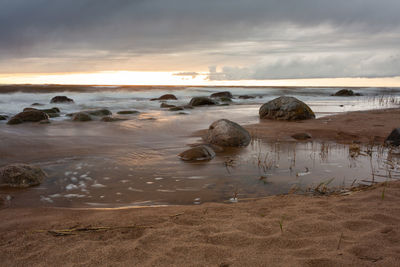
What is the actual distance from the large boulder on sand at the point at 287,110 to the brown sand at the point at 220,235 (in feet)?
27.6

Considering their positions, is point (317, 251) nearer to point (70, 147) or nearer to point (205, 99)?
point (70, 147)

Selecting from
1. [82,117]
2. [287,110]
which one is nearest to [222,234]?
[287,110]

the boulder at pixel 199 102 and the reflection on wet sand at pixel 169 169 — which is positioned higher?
the boulder at pixel 199 102

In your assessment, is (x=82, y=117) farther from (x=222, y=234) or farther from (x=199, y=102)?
(x=222, y=234)

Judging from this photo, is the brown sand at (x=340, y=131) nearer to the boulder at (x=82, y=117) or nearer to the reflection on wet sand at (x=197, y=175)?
the reflection on wet sand at (x=197, y=175)

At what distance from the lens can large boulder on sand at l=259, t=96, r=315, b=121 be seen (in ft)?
39.0

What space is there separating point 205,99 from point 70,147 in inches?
575

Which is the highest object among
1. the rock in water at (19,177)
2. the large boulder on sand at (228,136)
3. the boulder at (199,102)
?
the boulder at (199,102)

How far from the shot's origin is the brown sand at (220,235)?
2336 millimetres

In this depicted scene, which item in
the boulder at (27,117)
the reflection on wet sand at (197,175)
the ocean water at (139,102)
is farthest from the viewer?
the ocean water at (139,102)

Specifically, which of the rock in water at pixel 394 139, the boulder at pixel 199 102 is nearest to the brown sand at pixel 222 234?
Answer: the rock in water at pixel 394 139

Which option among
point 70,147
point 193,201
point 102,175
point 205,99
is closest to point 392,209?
point 193,201

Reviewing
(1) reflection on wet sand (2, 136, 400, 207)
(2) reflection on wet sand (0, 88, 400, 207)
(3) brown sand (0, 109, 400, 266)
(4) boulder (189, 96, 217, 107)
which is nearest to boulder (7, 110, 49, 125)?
(2) reflection on wet sand (0, 88, 400, 207)

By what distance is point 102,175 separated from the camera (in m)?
5.08
